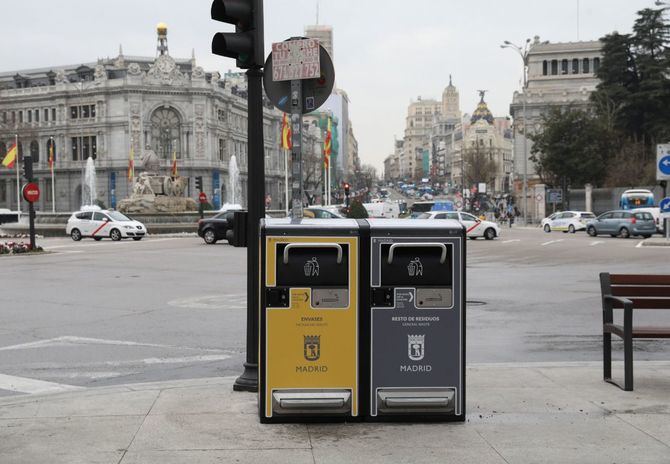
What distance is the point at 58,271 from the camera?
2308 centimetres

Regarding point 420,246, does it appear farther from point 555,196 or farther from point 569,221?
point 555,196

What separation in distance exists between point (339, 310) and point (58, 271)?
18420mm

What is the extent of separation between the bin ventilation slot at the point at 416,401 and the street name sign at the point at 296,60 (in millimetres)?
2731

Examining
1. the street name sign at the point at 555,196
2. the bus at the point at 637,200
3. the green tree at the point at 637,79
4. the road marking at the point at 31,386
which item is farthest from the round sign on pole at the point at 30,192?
the green tree at the point at 637,79

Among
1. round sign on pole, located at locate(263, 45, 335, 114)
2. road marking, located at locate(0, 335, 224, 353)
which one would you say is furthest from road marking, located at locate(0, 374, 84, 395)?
round sign on pole, located at locate(263, 45, 335, 114)

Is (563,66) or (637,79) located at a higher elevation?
(563,66)

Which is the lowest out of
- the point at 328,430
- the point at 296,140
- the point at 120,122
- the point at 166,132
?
the point at 328,430

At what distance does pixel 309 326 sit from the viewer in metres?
6.24

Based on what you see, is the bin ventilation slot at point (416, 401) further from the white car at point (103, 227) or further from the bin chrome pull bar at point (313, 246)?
the white car at point (103, 227)

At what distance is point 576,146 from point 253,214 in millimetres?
71151

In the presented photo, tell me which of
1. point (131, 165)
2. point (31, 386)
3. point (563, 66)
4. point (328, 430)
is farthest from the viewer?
point (563, 66)

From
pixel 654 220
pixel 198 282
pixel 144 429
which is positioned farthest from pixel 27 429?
pixel 654 220

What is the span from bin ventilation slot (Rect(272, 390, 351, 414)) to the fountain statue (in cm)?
5131

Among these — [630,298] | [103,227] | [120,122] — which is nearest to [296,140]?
[630,298]
